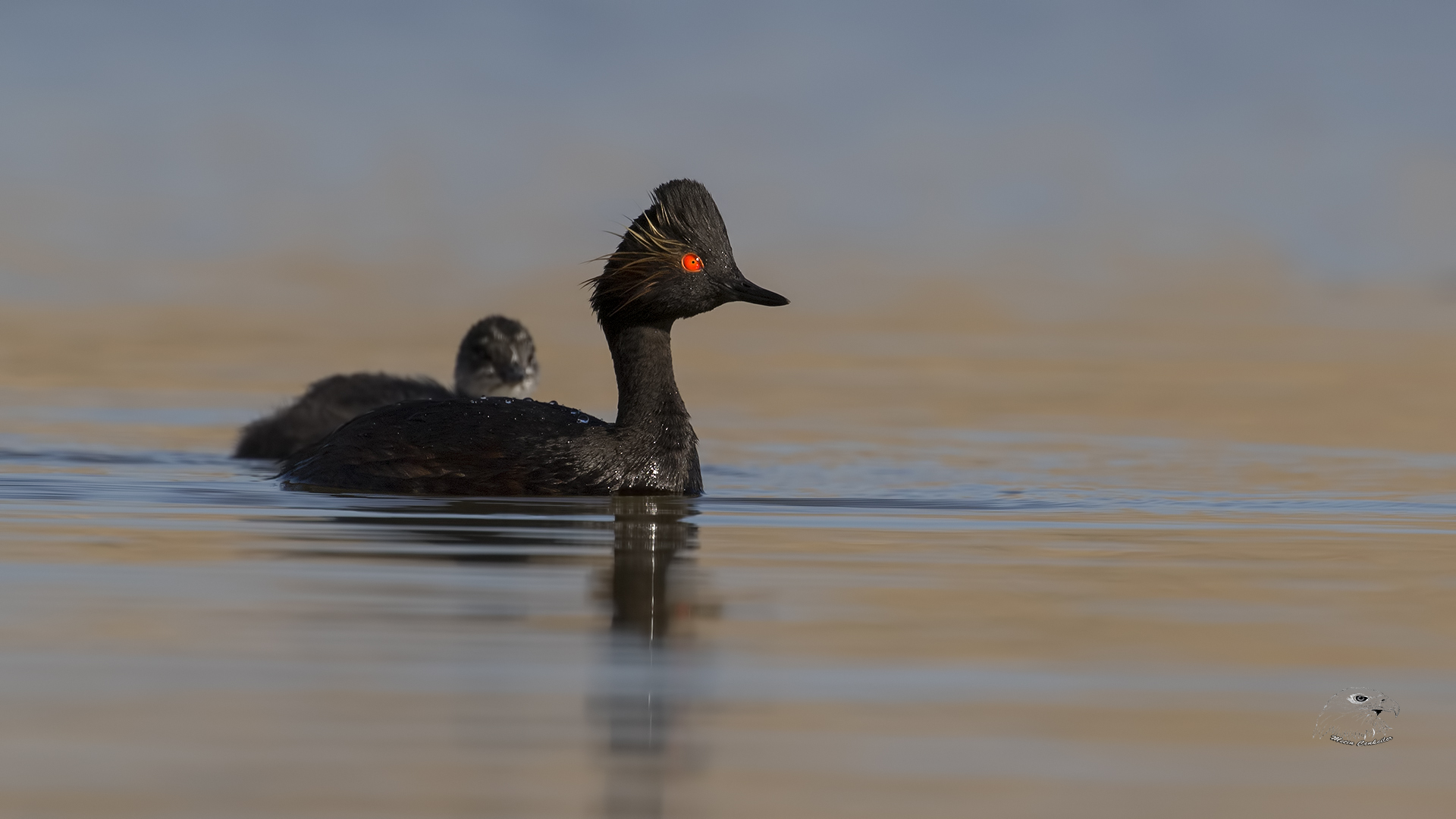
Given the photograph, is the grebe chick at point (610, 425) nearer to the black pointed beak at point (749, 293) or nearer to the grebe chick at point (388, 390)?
the black pointed beak at point (749, 293)

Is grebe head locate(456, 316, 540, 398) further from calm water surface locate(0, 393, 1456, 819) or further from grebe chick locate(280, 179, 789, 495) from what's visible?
calm water surface locate(0, 393, 1456, 819)

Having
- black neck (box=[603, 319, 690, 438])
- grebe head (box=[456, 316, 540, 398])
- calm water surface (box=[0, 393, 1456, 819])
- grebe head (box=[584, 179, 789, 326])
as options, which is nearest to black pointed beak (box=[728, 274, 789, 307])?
grebe head (box=[584, 179, 789, 326])

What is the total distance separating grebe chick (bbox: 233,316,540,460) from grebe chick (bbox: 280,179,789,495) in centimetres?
148

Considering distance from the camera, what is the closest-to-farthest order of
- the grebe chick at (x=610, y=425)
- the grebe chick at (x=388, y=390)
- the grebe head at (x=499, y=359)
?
the grebe chick at (x=610, y=425)
the grebe chick at (x=388, y=390)
the grebe head at (x=499, y=359)

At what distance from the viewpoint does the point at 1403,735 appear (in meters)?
4.78

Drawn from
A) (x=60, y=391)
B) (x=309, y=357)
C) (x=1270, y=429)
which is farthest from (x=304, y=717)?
(x=309, y=357)

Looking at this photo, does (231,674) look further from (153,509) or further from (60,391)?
(60,391)

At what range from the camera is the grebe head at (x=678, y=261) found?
1024cm

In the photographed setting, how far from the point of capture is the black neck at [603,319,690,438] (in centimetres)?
1030

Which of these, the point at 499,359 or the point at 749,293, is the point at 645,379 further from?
the point at 499,359

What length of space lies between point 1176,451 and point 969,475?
6.79 ft

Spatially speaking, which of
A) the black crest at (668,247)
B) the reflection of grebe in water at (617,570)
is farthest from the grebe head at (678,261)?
the reflection of grebe in water at (617,570)

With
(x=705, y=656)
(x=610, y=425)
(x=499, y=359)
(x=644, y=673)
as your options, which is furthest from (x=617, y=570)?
(x=499, y=359)

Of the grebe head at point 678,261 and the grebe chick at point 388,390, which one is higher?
the grebe head at point 678,261
